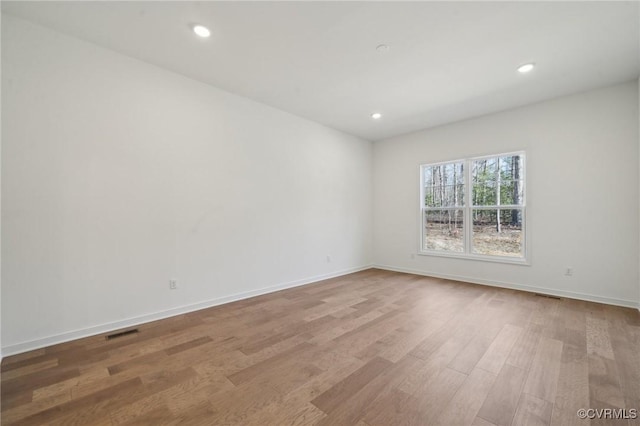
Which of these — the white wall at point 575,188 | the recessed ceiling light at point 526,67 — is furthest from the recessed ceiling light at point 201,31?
the white wall at point 575,188

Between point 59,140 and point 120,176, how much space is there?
0.54 meters

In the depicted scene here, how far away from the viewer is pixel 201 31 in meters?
2.48

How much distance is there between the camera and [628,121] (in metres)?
3.40

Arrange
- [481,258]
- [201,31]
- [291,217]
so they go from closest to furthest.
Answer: [201,31], [291,217], [481,258]

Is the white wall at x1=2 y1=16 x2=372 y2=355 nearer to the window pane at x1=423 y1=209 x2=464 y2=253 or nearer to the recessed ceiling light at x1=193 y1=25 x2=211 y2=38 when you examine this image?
the recessed ceiling light at x1=193 y1=25 x2=211 y2=38

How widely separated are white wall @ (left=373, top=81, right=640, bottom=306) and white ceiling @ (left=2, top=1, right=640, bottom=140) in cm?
37

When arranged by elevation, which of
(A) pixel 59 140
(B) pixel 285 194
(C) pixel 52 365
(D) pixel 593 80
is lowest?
(C) pixel 52 365

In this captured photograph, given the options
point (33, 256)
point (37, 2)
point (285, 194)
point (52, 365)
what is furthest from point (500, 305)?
point (37, 2)

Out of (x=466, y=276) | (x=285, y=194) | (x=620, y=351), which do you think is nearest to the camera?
(x=620, y=351)

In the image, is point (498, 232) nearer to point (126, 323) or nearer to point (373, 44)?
point (373, 44)

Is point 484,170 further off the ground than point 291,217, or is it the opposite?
point 484,170

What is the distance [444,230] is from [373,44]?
3.68 metres

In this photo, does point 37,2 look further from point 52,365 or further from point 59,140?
point 52,365

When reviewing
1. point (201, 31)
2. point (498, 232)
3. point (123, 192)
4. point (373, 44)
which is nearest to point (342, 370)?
point (123, 192)
